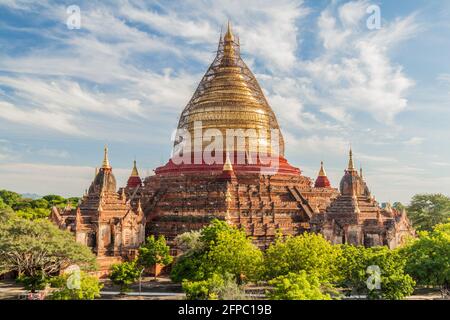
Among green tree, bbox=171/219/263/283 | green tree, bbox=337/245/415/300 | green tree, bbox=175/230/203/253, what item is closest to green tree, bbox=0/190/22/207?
green tree, bbox=175/230/203/253

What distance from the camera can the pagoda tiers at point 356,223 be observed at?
148 feet

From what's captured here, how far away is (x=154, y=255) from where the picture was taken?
139ft

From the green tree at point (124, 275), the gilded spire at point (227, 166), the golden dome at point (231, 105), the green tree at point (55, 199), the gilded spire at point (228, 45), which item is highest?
the gilded spire at point (228, 45)

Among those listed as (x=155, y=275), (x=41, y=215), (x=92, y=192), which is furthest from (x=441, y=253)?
(x=41, y=215)

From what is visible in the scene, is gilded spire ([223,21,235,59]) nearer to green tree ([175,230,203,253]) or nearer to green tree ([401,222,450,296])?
green tree ([175,230,203,253])

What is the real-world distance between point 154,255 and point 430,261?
72.7 feet

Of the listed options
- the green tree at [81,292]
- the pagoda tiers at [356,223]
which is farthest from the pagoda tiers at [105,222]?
the pagoda tiers at [356,223]

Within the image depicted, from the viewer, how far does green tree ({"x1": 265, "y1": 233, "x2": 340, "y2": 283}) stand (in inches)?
1236

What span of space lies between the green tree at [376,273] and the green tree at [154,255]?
1644cm

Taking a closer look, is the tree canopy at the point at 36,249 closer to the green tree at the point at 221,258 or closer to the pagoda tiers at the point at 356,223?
the green tree at the point at 221,258

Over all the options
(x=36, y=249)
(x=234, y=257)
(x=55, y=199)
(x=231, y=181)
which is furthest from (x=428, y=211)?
(x=55, y=199)

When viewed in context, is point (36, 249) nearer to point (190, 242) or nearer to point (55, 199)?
point (190, 242)
